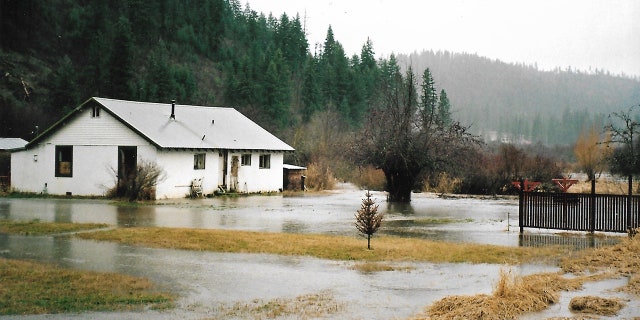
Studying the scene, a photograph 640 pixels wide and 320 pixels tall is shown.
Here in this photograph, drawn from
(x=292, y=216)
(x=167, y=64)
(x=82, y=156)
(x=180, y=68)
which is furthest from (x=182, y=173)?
(x=180, y=68)

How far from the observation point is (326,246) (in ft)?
57.7

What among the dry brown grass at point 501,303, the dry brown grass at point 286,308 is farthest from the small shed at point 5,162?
the dry brown grass at point 501,303

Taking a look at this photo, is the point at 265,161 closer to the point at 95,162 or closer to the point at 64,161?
the point at 95,162

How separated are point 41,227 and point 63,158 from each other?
1811 cm

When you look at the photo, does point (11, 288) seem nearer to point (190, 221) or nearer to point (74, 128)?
point (190, 221)

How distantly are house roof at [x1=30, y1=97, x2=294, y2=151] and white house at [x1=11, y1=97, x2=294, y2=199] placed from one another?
76 mm

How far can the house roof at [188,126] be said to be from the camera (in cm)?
3656

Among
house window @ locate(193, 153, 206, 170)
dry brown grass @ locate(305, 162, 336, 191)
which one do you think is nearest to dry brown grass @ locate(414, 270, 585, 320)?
house window @ locate(193, 153, 206, 170)

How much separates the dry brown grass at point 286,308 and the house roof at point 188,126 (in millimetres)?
25042

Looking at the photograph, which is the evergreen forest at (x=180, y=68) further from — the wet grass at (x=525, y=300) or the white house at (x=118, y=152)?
the wet grass at (x=525, y=300)

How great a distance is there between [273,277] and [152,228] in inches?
345

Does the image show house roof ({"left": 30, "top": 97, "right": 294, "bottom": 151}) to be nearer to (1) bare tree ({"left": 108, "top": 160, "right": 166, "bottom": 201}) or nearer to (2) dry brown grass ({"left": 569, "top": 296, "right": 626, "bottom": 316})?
(1) bare tree ({"left": 108, "top": 160, "right": 166, "bottom": 201})

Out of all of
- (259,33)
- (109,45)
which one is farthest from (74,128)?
(259,33)

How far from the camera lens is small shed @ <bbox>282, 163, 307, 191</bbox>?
46.3 m
